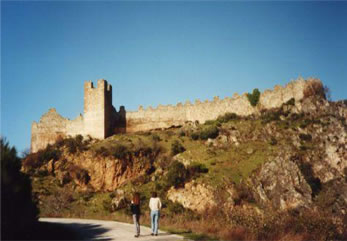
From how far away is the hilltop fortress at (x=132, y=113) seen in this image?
44.9 meters

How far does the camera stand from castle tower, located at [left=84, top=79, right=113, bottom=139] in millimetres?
44500

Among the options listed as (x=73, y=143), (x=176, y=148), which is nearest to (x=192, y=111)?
(x=176, y=148)

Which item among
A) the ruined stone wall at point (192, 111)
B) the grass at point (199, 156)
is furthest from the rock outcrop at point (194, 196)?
the ruined stone wall at point (192, 111)

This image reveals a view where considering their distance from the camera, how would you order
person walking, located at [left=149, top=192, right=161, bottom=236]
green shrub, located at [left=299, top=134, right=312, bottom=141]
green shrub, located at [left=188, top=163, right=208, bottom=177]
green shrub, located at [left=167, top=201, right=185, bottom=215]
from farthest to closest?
green shrub, located at [left=299, top=134, right=312, bottom=141]
green shrub, located at [left=188, top=163, right=208, bottom=177]
green shrub, located at [left=167, top=201, right=185, bottom=215]
person walking, located at [left=149, top=192, right=161, bottom=236]

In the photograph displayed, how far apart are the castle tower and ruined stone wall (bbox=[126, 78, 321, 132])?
5.17m

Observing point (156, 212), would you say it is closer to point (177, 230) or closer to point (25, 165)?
point (177, 230)

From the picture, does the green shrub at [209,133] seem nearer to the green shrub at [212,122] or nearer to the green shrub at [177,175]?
the green shrub at [212,122]

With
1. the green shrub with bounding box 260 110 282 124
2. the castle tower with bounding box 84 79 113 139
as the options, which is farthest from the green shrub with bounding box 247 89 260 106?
the castle tower with bounding box 84 79 113 139

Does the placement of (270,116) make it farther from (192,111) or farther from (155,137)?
(155,137)

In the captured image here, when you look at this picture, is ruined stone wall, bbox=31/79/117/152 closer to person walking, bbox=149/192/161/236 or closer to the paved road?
the paved road

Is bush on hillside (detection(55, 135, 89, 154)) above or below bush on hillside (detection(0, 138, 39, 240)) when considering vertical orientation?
above

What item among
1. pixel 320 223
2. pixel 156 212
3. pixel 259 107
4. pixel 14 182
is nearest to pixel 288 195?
pixel 259 107

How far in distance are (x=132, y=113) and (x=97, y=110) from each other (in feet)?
21.3

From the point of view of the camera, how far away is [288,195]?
1312 inches
